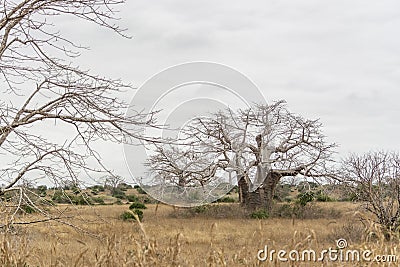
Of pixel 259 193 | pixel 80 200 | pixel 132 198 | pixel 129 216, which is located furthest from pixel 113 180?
pixel 132 198

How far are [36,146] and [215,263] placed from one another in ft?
15.1

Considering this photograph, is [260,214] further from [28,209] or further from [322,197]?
[28,209]

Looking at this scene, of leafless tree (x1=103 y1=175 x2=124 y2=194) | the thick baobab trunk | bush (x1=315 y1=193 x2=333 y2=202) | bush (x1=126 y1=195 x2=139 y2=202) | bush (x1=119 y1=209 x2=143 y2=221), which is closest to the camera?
bush (x1=119 y1=209 x2=143 y2=221)

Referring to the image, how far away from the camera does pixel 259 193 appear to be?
2364 cm

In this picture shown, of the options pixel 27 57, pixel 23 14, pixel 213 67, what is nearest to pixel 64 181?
pixel 27 57

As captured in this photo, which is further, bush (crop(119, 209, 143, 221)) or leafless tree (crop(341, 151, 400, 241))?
leafless tree (crop(341, 151, 400, 241))

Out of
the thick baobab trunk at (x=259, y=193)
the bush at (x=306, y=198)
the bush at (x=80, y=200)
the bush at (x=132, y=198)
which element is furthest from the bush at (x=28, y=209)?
the bush at (x=132, y=198)

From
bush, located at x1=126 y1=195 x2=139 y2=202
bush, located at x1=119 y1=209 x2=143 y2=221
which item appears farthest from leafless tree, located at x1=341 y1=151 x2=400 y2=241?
bush, located at x1=126 y1=195 x2=139 y2=202

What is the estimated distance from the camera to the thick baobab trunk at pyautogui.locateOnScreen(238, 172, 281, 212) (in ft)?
76.8

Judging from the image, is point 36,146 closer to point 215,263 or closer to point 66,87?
point 66,87

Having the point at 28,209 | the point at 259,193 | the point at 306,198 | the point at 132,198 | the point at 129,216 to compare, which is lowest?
the point at 129,216

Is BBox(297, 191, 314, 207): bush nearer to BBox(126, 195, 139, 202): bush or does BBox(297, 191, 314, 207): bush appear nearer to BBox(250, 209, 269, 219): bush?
BBox(250, 209, 269, 219): bush

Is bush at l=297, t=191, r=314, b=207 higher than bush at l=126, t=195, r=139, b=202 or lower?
higher

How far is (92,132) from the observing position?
24.5ft
